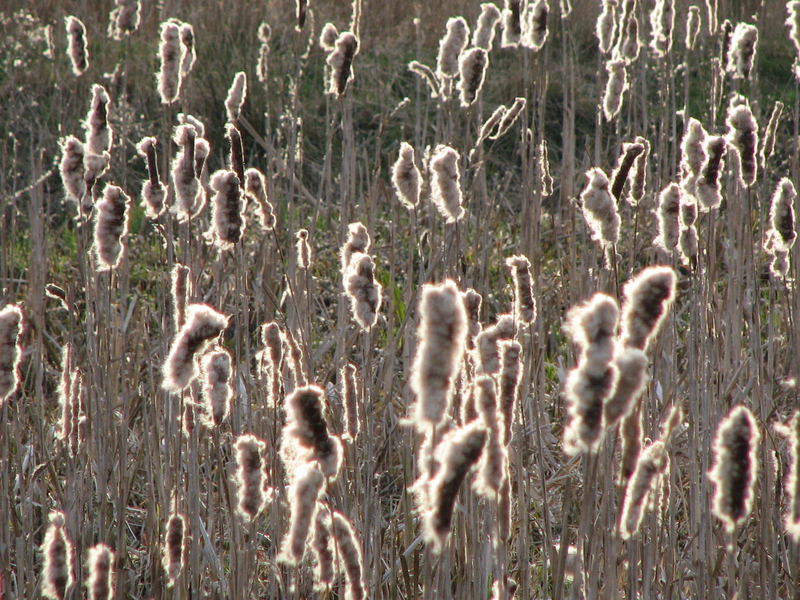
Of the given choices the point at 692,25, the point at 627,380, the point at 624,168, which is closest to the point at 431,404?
the point at 627,380

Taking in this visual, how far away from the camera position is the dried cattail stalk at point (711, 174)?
1.52 metres

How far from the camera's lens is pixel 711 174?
61.1 inches

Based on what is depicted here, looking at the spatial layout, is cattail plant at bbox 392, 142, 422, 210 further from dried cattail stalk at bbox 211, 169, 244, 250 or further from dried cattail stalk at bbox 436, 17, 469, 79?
dried cattail stalk at bbox 436, 17, 469, 79

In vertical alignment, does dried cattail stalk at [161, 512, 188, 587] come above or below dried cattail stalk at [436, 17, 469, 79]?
below

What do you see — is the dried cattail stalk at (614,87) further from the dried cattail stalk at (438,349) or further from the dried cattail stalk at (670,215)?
the dried cattail stalk at (438,349)

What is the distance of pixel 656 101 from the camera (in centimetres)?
645

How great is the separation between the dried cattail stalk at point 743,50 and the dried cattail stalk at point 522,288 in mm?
909

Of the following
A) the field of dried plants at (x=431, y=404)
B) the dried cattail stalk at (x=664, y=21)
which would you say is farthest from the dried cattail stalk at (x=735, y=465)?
the dried cattail stalk at (x=664, y=21)

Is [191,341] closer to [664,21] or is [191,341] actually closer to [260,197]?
[260,197]

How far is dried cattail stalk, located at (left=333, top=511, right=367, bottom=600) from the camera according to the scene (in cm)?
120

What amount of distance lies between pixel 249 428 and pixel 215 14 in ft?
20.4

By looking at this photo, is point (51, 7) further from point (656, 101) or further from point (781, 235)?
point (781, 235)

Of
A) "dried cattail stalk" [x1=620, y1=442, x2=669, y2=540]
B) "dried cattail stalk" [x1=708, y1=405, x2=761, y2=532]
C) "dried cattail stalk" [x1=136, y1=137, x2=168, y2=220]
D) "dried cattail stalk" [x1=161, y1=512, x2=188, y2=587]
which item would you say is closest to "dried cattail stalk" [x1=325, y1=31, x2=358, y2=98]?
"dried cattail stalk" [x1=136, y1=137, x2=168, y2=220]

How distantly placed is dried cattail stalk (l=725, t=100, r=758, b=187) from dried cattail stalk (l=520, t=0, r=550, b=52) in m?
0.67
